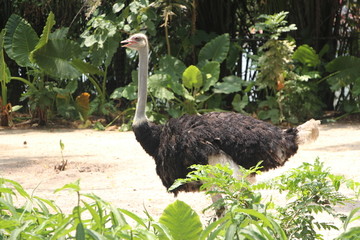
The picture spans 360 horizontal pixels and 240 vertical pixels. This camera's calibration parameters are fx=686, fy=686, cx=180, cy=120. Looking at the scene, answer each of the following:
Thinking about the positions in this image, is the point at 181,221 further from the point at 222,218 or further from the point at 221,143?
the point at 221,143

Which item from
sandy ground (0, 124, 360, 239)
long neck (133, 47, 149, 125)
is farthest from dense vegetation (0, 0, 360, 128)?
long neck (133, 47, 149, 125)

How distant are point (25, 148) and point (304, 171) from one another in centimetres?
650

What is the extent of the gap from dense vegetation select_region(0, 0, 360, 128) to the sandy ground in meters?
0.82

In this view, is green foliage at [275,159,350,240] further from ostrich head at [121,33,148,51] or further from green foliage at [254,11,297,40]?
green foliage at [254,11,297,40]

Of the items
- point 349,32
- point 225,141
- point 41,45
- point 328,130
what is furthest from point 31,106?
point 225,141

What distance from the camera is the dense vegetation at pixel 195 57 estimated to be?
1041 centimetres

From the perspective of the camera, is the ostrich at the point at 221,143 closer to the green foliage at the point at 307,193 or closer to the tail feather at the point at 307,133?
the tail feather at the point at 307,133

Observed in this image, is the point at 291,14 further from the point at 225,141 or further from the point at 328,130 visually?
the point at 225,141

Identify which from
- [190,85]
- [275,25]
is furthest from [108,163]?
[275,25]

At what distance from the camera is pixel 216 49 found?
1095 centimetres

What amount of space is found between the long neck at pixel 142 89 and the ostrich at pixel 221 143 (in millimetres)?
353

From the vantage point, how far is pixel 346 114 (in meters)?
10.9

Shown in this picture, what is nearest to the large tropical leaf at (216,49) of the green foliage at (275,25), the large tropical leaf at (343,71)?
the green foliage at (275,25)

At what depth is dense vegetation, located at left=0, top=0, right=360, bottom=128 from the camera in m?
10.4
